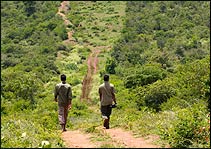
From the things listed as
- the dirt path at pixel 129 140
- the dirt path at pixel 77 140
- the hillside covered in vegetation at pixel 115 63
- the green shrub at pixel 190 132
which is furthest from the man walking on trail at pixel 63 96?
the green shrub at pixel 190 132

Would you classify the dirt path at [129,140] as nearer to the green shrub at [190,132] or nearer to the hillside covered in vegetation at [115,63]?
the hillside covered in vegetation at [115,63]

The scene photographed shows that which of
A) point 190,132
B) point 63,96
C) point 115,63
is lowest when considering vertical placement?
point 115,63

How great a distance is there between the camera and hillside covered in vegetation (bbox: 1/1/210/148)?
1029 centimetres

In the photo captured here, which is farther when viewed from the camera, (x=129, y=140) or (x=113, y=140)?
(x=129, y=140)

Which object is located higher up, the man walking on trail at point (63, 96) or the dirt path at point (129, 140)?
the man walking on trail at point (63, 96)

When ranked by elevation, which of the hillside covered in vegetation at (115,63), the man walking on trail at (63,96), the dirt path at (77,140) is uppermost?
the man walking on trail at (63,96)

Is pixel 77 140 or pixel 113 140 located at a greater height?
pixel 113 140

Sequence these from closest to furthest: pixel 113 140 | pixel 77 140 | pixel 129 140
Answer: pixel 113 140
pixel 129 140
pixel 77 140

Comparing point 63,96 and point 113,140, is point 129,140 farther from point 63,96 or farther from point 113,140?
point 63,96

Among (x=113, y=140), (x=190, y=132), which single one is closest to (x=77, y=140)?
(x=113, y=140)

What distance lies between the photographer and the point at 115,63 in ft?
165

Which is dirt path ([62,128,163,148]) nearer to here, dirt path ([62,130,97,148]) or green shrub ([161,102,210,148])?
dirt path ([62,130,97,148])

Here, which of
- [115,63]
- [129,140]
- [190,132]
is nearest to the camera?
[190,132]

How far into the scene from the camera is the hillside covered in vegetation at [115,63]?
1029 centimetres
